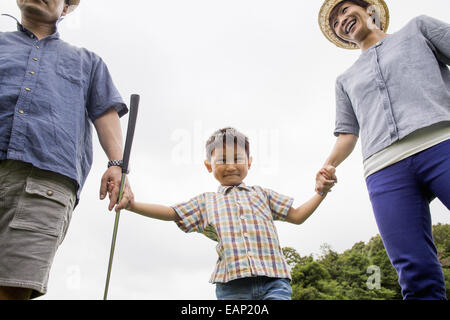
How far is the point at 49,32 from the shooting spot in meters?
2.65

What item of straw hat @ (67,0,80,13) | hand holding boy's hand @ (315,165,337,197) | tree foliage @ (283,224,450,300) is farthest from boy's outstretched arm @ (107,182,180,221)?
tree foliage @ (283,224,450,300)

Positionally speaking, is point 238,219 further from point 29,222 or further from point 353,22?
point 353,22

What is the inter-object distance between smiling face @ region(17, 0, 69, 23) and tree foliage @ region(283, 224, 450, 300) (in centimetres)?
2474

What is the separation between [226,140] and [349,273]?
1235 inches

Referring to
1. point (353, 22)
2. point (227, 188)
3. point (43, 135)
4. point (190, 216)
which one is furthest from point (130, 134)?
point (353, 22)

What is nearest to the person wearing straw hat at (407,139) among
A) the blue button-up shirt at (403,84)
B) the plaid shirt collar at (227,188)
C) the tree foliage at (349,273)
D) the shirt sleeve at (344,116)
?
the blue button-up shirt at (403,84)

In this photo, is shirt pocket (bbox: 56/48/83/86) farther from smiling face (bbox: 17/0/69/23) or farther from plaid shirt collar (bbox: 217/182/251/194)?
plaid shirt collar (bbox: 217/182/251/194)

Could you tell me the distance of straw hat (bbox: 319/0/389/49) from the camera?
10.3 ft

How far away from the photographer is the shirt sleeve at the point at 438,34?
94.1 inches

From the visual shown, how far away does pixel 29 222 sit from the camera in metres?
Answer: 1.82

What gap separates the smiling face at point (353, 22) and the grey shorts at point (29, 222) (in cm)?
241

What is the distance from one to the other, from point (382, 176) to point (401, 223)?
0.31m

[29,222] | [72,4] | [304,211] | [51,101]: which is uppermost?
[72,4]
